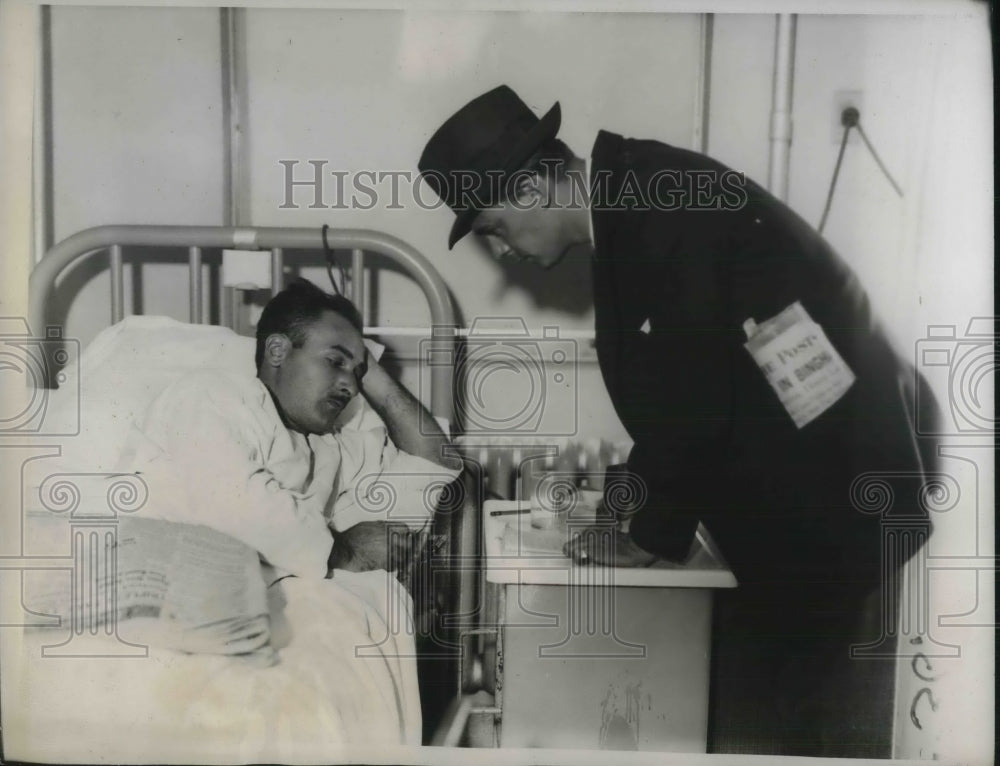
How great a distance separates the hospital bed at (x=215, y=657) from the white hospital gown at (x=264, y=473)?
0.05 metres

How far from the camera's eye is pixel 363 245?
1.42 m

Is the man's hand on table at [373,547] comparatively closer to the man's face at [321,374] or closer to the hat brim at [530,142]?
the man's face at [321,374]

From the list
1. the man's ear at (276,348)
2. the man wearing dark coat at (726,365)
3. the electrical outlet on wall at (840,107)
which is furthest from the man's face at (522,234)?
the electrical outlet on wall at (840,107)

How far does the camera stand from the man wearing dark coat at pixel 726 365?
1.40 m

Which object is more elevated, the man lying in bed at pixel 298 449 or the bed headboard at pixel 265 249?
the bed headboard at pixel 265 249

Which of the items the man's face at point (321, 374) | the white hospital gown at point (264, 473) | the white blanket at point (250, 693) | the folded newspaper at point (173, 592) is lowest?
the white blanket at point (250, 693)

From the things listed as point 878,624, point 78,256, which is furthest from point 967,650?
point 78,256

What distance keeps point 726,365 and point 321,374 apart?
642 mm

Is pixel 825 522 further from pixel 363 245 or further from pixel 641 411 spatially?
pixel 363 245

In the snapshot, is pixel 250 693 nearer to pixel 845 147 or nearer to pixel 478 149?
pixel 478 149

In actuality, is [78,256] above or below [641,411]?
above

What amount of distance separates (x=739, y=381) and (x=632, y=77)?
19.9 inches

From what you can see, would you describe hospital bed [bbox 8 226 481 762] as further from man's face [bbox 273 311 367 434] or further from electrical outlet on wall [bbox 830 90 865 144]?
electrical outlet on wall [bbox 830 90 865 144]

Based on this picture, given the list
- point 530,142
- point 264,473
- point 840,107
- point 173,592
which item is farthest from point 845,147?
point 173,592
